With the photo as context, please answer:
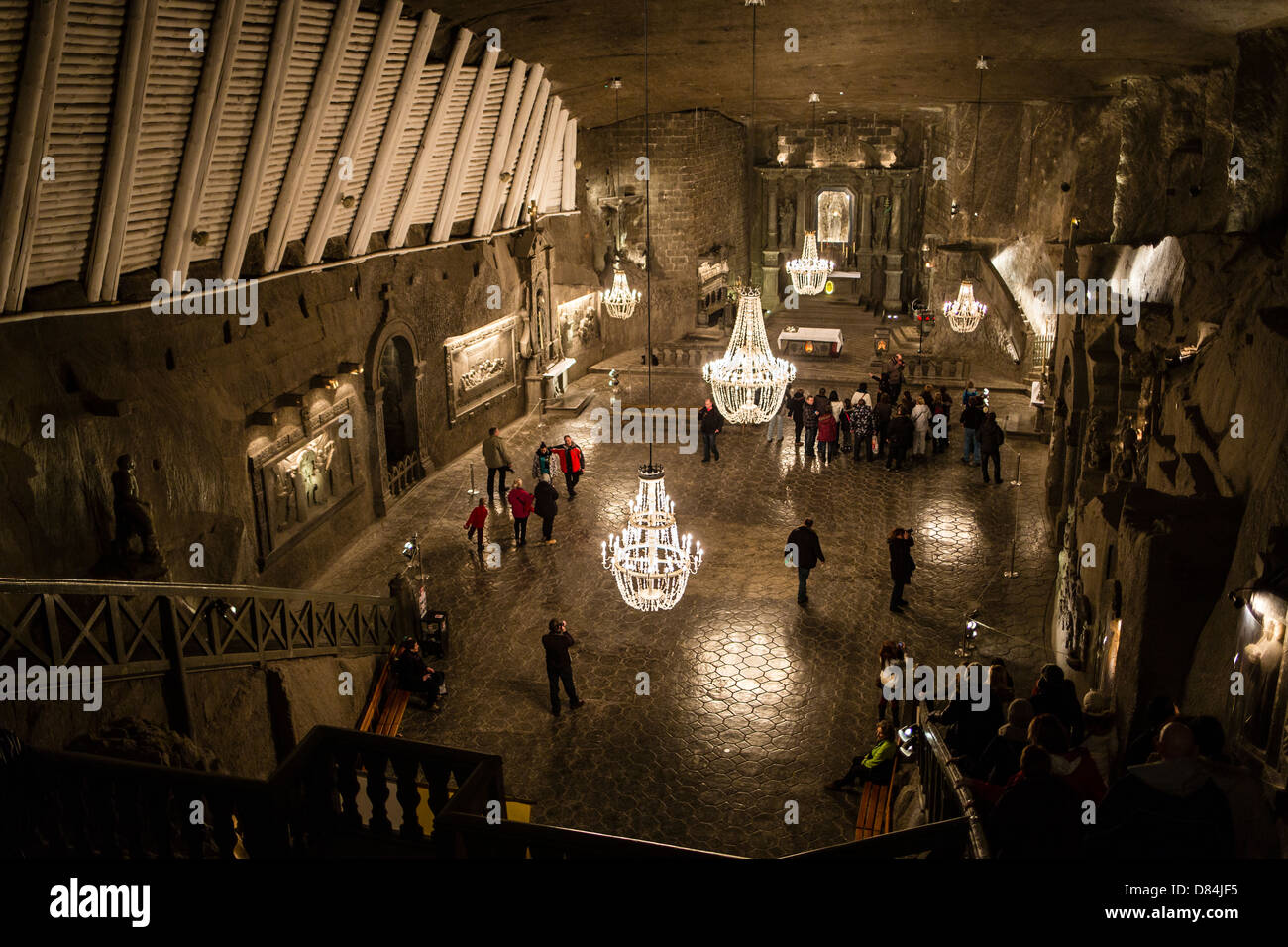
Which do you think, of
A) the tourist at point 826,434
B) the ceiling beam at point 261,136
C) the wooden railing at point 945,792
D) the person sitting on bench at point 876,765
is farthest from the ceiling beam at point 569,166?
the wooden railing at point 945,792

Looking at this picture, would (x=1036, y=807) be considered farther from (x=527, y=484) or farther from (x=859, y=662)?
(x=527, y=484)


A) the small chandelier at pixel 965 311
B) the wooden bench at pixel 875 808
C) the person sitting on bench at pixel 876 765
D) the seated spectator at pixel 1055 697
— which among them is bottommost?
the wooden bench at pixel 875 808

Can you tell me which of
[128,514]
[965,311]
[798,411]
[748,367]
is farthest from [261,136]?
[965,311]

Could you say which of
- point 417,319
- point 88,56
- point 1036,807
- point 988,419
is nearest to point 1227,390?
point 1036,807

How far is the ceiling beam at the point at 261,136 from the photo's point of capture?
9.20m

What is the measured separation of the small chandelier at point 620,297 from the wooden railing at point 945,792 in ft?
52.8

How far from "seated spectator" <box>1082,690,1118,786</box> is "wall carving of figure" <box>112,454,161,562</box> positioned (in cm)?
761

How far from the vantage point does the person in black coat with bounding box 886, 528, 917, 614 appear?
→ 11.4 metres

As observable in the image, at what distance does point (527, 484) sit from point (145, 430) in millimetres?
6960

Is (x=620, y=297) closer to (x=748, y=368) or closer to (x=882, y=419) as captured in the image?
(x=882, y=419)

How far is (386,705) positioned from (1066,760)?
6658 mm

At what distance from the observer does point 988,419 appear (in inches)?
608

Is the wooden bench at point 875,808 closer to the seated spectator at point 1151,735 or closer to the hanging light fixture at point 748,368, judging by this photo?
the seated spectator at point 1151,735

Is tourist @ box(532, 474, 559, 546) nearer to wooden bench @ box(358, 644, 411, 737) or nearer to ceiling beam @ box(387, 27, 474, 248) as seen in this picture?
wooden bench @ box(358, 644, 411, 737)
